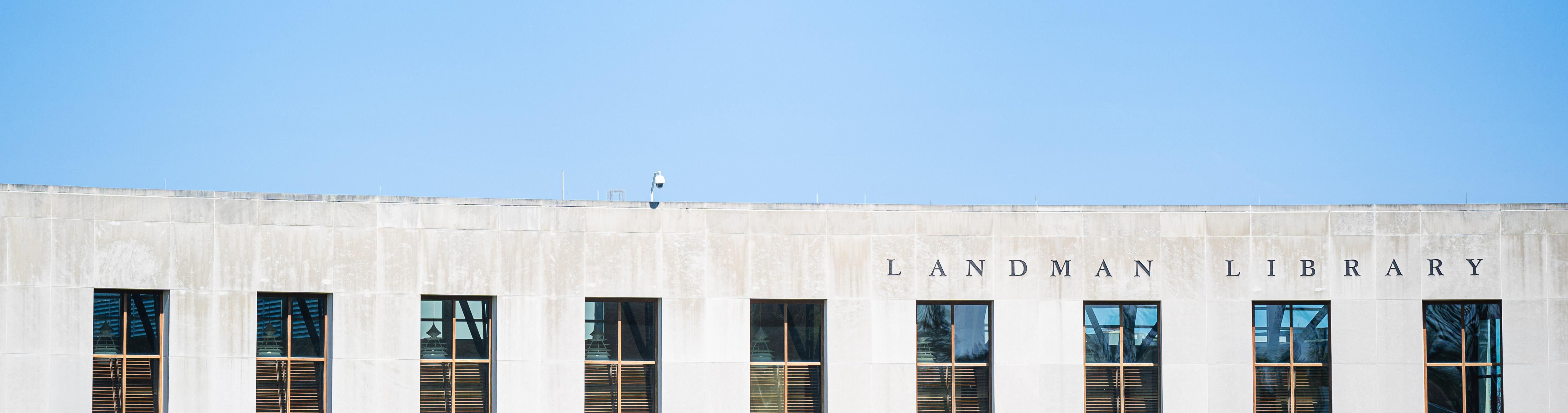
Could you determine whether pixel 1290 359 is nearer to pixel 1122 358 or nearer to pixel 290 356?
pixel 1122 358

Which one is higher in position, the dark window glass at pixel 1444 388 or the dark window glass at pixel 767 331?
the dark window glass at pixel 767 331

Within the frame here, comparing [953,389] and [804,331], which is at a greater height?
[804,331]

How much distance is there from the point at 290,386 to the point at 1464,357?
78.8 feet

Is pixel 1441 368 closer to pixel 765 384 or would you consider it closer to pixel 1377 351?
pixel 1377 351

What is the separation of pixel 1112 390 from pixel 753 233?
27.0 ft

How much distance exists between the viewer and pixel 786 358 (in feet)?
103

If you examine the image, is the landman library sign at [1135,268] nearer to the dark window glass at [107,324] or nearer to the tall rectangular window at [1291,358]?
the tall rectangular window at [1291,358]

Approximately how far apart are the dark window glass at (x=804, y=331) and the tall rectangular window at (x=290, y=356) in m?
9.42

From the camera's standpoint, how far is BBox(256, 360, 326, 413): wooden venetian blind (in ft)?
97.9

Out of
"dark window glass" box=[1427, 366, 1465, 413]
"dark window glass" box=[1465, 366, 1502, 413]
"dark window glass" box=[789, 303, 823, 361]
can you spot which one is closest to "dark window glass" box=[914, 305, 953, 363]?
"dark window glass" box=[789, 303, 823, 361]

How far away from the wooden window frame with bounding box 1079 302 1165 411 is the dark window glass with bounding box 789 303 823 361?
545cm

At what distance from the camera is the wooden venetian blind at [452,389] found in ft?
99.9

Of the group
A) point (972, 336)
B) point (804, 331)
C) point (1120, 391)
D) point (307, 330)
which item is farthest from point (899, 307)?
point (307, 330)

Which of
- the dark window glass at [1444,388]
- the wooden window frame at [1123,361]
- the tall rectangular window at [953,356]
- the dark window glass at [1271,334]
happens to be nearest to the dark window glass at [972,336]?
the tall rectangular window at [953,356]
